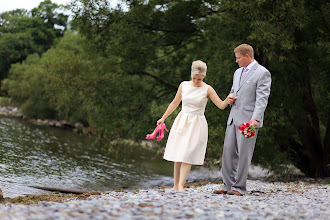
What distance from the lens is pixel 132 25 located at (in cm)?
1755

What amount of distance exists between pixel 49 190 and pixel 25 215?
10625 millimetres

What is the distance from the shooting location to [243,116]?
6.99 meters

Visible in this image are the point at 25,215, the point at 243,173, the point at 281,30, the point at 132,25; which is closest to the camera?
the point at 25,215

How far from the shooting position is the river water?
1634 cm

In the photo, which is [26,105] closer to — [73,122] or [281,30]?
[73,122]

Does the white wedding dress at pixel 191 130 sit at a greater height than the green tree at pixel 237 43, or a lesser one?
lesser

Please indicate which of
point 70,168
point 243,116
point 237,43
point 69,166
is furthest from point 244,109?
point 69,166

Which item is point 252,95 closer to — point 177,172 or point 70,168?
point 177,172

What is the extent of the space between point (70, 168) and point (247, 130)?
1486cm

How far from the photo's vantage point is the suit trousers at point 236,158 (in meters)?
6.96

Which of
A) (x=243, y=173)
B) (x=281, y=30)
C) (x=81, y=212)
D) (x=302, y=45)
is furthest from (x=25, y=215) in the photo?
(x=302, y=45)

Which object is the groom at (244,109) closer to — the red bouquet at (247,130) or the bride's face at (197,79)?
the red bouquet at (247,130)

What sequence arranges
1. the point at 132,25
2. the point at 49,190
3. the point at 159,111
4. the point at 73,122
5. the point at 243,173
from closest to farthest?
the point at 243,173, the point at 49,190, the point at 159,111, the point at 132,25, the point at 73,122

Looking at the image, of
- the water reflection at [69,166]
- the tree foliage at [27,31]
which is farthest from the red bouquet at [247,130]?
A: the tree foliage at [27,31]
